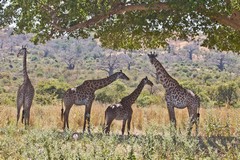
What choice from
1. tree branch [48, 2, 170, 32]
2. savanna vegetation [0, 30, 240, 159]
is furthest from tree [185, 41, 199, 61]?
tree branch [48, 2, 170, 32]

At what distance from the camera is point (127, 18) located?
43.5 ft

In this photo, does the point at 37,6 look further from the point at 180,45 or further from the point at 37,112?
the point at 180,45

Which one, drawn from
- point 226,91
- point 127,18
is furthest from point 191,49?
point 127,18

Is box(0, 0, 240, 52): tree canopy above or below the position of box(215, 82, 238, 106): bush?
above

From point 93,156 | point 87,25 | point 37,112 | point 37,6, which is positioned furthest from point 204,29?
point 93,156

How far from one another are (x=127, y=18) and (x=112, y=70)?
56813mm

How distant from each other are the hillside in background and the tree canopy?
8.82 m

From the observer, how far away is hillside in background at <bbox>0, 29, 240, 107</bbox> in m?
35.3

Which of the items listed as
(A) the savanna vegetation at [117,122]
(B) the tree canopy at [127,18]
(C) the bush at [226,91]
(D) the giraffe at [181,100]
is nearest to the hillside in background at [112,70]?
(C) the bush at [226,91]

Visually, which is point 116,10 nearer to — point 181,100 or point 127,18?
point 127,18

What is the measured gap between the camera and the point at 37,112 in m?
16.3

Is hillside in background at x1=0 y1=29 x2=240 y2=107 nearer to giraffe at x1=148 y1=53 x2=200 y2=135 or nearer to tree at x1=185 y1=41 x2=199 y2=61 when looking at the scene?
tree at x1=185 y1=41 x2=199 y2=61

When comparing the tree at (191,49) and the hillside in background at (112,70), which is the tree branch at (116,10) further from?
the tree at (191,49)

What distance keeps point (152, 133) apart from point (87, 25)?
658 centimetres
